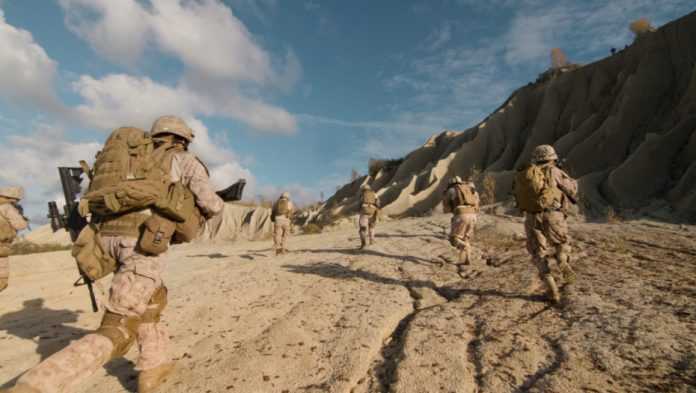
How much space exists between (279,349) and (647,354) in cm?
288

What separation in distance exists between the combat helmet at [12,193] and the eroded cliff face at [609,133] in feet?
47.1

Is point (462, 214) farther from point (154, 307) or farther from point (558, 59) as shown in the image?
point (558, 59)

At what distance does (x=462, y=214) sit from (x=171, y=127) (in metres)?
5.05

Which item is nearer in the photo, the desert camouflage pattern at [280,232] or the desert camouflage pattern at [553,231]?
the desert camouflage pattern at [553,231]

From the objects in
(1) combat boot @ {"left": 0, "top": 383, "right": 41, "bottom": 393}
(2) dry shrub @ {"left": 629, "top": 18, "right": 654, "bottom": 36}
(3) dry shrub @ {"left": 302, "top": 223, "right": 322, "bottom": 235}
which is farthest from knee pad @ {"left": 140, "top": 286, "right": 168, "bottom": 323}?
(2) dry shrub @ {"left": 629, "top": 18, "right": 654, "bottom": 36}

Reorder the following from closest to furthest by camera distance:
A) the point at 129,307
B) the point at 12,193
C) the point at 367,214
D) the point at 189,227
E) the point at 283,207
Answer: the point at 129,307
the point at 189,227
the point at 12,193
the point at 367,214
the point at 283,207

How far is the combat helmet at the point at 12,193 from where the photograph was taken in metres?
5.57

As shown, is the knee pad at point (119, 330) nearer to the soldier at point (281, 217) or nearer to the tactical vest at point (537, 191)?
the tactical vest at point (537, 191)

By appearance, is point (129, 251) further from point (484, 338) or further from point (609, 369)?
point (609, 369)

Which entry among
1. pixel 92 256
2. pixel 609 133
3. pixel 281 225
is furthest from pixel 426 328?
pixel 609 133

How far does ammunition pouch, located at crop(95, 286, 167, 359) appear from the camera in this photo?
7.30ft

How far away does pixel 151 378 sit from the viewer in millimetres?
2576

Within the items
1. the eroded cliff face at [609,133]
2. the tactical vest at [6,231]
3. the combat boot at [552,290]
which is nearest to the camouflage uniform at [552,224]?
the combat boot at [552,290]

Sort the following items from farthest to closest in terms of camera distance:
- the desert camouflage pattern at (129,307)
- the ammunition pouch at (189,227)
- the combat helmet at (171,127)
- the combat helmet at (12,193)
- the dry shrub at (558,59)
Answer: the dry shrub at (558,59)
the combat helmet at (12,193)
the combat helmet at (171,127)
the ammunition pouch at (189,227)
the desert camouflage pattern at (129,307)
